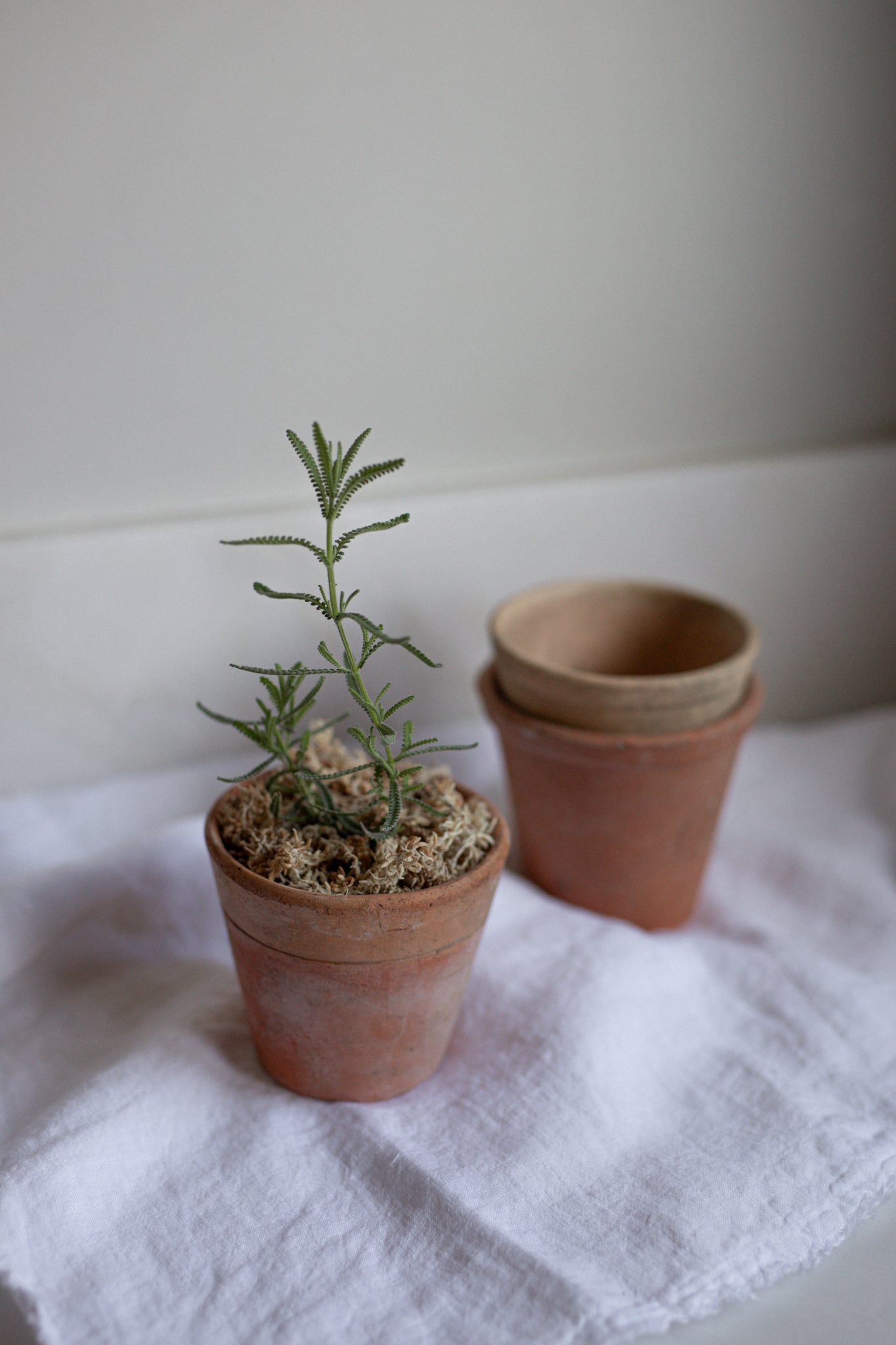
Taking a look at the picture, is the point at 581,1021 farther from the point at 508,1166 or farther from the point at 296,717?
the point at 296,717

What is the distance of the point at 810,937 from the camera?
2.72 feet

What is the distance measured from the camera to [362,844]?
Result: 0.62 m

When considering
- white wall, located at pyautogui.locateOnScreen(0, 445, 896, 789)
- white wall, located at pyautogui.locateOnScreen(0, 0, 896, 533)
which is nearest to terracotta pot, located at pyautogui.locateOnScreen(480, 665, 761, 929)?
white wall, located at pyautogui.locateOnScreen(0, 445, 896, 789)

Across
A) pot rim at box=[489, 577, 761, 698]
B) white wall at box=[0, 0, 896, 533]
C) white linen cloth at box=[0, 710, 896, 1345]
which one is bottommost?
white linen cloth at box=[0, 710, 896, 1345]

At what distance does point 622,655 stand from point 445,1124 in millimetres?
410

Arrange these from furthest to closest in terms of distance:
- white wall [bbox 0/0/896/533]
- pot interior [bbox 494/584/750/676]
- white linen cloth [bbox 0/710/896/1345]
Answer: pot interior [bbox 494/584/750/676], white wall [bbox 0/0/896/533], white linen cloth [bbox 0/710/896/1345]

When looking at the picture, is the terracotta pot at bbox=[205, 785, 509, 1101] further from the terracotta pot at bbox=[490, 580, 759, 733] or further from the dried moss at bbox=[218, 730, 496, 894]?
the terracotta pot at bbox=[490, 580, 759, 733]

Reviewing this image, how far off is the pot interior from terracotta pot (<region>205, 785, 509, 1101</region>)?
0.86ft

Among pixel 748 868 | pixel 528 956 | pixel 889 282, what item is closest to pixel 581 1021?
pixel 528 956

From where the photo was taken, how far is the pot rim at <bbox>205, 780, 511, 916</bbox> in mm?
567

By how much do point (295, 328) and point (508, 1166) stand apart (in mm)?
571

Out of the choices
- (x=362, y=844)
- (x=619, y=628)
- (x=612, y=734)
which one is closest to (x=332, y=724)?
(x=362, y=844)

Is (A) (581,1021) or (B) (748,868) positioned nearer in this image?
(A) (581,1021)

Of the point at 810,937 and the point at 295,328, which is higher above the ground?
the point at 295,328
